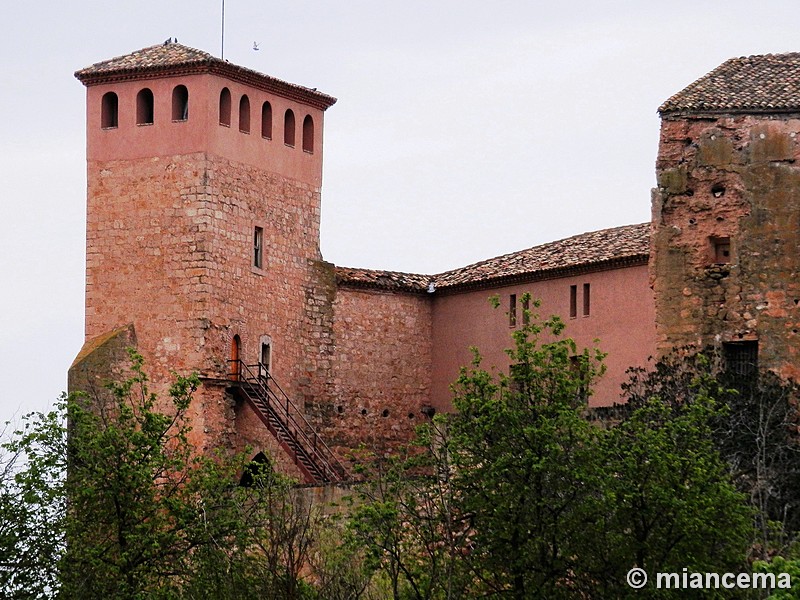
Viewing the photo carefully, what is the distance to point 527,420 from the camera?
112 feet

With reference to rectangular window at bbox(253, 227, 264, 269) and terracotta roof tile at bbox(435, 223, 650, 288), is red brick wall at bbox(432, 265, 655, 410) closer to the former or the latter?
terracotta roof tile at bbox(435, 223, 650, 288)

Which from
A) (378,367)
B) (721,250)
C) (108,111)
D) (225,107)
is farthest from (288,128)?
(721,250)

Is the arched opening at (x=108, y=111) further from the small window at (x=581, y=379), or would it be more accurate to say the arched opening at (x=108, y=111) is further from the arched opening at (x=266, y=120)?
the small window at (x=581, y=379)

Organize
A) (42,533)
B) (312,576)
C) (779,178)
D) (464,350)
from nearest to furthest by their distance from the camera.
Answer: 1. (42,533)
2. (312,576)
3. (779,178)
4. (464,350)

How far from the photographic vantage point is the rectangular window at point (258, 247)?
5119cm

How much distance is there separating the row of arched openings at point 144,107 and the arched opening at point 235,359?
4551 mm

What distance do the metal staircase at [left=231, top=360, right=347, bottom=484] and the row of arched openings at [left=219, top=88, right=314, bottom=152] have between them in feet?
16.0

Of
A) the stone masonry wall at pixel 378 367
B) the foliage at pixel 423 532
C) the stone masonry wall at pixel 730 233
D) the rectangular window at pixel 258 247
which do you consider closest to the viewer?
the foliage at pixel 423 532

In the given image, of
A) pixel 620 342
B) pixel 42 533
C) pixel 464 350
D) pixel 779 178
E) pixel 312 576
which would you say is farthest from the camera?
pixel 464 350

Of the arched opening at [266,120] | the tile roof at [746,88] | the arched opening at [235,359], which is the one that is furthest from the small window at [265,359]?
the tile roof at [746,88]

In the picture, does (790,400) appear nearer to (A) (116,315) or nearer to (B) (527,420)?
(B) (527,420)

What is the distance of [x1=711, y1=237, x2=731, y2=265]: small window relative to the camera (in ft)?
147

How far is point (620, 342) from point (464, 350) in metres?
4.93

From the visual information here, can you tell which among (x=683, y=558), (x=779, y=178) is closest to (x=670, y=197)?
(x=779, y=178)
